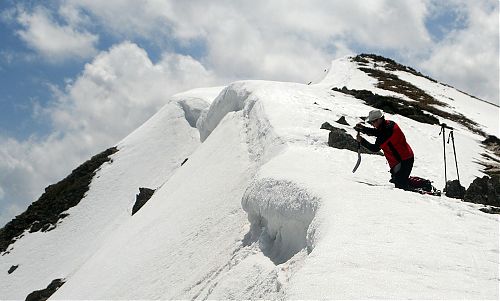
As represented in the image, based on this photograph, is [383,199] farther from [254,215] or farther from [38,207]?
[38,207]

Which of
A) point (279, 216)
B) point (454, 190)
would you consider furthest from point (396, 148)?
point (279, 216)

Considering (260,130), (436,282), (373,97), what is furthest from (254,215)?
(373,97)

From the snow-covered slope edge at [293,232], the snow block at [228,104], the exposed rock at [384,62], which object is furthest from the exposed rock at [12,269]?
the exposed rock at [384,62]

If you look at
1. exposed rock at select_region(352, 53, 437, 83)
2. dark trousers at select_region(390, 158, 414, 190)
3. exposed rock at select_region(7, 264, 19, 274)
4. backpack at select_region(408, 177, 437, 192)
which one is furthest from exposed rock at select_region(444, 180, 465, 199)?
exposed rock at select_region(352, 53, 437, 83)

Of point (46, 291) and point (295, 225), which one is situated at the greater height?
point (46, 291)

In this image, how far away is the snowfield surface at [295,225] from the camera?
5.58 m

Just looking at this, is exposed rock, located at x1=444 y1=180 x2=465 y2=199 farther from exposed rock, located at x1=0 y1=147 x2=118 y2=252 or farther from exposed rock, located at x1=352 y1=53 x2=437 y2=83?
exposed rock, located at x1=352 y1=53 x2=437 y2=83

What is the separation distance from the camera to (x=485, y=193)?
11.1m

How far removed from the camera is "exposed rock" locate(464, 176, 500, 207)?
10891mm

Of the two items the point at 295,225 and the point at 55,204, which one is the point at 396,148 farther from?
the point at 55,204

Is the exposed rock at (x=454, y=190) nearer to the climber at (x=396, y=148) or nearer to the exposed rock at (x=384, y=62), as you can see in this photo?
the climber at (x=396, y=148)

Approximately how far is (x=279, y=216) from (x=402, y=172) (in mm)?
3323

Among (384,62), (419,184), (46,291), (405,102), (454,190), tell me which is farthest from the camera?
(384,62)

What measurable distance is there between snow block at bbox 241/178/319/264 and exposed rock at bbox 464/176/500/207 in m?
4.95
